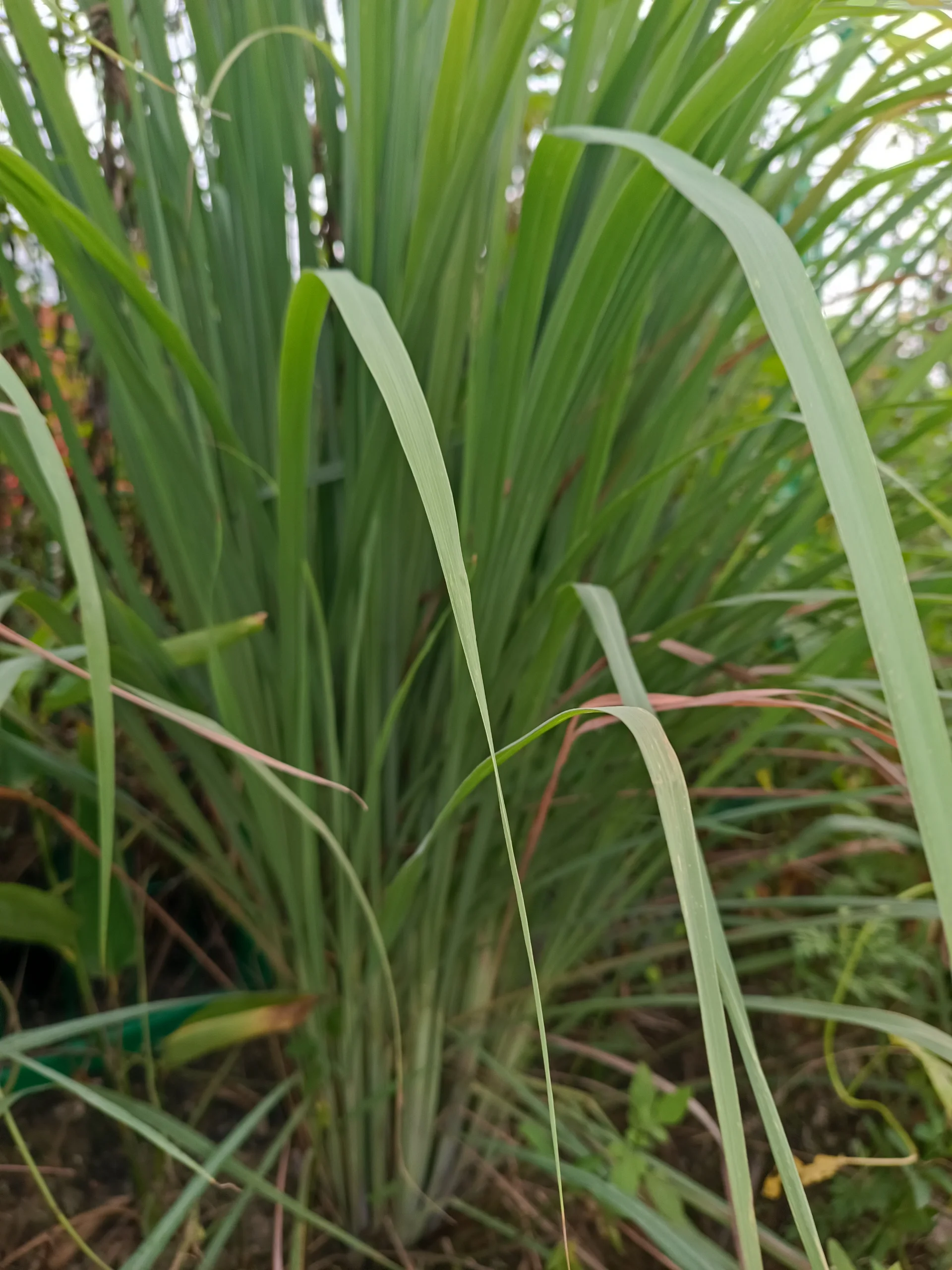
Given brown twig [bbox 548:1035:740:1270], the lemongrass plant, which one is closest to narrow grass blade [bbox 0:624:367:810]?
the lemongrass plant

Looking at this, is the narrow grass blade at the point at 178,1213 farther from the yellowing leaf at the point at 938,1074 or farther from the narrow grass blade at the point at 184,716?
the yellowing leaf at the point at 938,1074

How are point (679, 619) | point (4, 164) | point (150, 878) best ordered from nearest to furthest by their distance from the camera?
point (4, 164) → point (679, 619) → point (150, 878)

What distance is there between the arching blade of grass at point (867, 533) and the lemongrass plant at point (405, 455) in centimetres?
7

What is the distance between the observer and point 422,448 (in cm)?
21

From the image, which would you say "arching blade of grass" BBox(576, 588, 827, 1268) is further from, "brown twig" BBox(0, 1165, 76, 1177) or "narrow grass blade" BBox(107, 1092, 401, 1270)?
"brown twig" BBox(0, 1165, 76, 1177)

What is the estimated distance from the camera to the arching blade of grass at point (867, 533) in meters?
0.16

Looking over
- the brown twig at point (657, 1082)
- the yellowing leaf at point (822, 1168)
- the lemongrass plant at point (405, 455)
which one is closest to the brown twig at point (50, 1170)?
the lemongrass plant at point (405, 455)

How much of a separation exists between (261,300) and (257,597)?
14 cm

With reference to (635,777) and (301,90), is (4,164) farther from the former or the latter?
(635,777)

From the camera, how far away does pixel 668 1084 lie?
0.43 m

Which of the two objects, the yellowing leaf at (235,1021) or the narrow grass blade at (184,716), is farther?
the yellowing leaf at (235,1021)

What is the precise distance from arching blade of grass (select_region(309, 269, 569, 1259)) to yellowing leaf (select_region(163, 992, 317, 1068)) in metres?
0.20

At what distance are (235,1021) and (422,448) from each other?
0.99 ft

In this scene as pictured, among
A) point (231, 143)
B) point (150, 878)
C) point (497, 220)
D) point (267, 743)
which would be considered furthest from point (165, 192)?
point (150, 878)
